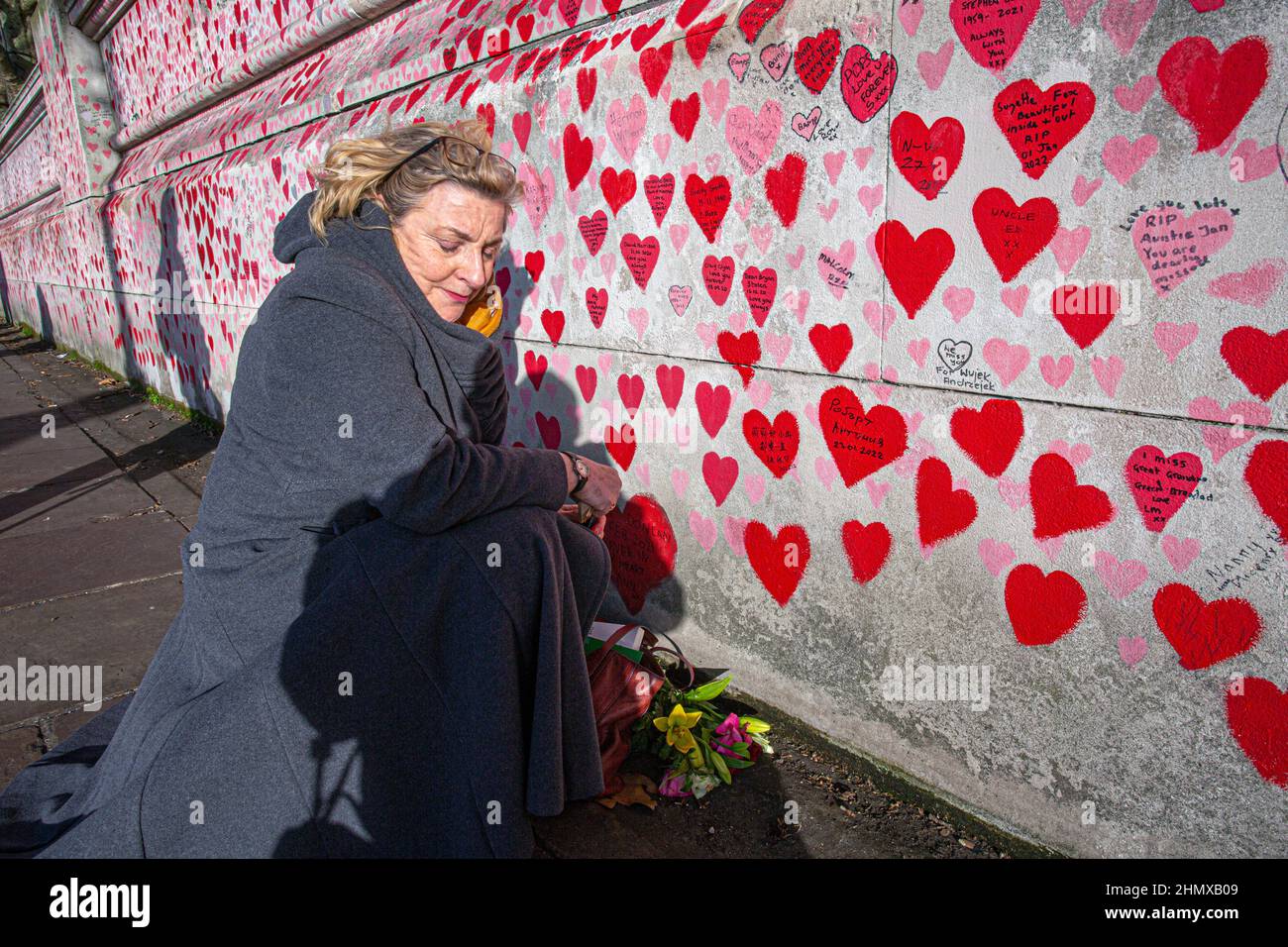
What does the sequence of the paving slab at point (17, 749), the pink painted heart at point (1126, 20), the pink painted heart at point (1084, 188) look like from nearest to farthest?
1. the pink painted heart at point (1126, 20)
2. the pink painted heart at point (1084, 188)
3. the paving slab at point (17, 749)

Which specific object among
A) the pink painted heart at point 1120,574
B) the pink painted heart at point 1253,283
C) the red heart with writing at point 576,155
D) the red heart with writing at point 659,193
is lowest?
the pink painted heart at point 1120,574

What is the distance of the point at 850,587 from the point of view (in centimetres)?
247

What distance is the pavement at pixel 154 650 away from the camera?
228 cm

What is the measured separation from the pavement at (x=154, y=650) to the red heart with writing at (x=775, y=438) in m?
0.82

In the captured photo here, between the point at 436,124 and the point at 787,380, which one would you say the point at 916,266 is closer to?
the point at 787,380

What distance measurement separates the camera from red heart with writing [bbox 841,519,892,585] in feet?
7.74

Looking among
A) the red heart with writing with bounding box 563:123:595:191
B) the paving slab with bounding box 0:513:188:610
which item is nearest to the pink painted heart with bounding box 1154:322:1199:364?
the red heart with writing with bounding box 563:123:595:191

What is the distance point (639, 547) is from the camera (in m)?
3.25

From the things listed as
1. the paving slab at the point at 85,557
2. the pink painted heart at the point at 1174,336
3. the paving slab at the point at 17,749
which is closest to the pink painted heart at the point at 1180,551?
the pink painted heart at the point at 1174,336

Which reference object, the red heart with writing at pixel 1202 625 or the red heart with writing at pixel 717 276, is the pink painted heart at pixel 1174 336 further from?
the red heart with writing at pixel 717 276

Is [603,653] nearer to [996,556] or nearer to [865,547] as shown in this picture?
[865,547]

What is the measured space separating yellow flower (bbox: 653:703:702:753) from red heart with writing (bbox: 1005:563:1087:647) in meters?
0.96

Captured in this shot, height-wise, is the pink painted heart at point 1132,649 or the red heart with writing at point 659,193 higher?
the red heart with writing at point 659,193
